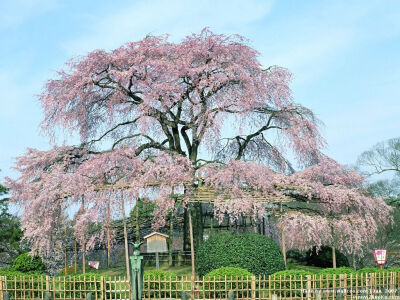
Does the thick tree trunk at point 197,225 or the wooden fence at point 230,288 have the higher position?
the thick tree trunk at point 197,225

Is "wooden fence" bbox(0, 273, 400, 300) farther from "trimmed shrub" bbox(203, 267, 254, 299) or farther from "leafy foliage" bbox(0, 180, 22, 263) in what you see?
"leafy foliage" bbox(0, 180, 22, 263)

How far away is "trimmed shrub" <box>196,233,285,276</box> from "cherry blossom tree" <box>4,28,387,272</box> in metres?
1.92

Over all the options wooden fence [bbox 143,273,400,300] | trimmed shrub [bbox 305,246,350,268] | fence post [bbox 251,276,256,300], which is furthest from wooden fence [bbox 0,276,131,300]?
trimmed shrub [bbox 305,246,350,268]

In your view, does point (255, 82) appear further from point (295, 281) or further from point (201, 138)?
point (295, 281)

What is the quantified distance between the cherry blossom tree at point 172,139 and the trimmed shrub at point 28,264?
996 mm

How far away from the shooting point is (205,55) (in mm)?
28469

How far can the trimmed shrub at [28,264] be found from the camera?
2592 cm

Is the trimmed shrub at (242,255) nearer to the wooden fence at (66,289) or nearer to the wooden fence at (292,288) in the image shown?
the wooden fence at (292,288)

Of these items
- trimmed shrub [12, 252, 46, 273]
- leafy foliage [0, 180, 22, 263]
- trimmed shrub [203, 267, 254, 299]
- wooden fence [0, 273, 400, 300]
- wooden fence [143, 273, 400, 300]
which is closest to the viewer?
wooden fence [143, 273, 400, 300]

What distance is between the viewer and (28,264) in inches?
1021

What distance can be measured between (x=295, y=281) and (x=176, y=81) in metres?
13.0

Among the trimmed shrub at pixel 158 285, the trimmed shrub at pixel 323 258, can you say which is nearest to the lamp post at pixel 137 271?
the trimmed shrub at pixel 158 285

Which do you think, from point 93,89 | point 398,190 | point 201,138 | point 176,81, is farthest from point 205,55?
point 398,190

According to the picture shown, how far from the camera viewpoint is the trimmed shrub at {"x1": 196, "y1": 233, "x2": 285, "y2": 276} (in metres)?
22.3
